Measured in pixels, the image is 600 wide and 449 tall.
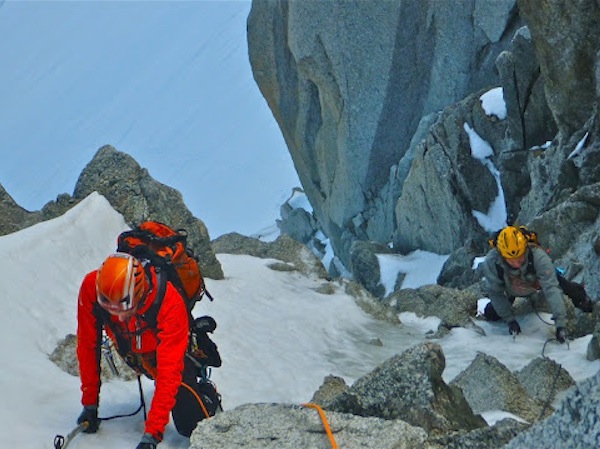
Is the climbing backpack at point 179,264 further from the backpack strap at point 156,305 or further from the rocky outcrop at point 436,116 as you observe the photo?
the rocky outcrop at point 436,116

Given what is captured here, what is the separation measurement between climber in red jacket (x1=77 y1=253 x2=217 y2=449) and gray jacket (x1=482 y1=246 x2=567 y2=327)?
18.6 ft

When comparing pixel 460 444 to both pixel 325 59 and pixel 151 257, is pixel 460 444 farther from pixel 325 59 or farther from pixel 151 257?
pixel 325 59

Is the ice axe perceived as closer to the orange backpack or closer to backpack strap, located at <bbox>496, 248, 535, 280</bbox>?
the orange backpack

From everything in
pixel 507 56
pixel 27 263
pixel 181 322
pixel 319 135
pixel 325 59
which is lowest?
pixel 181 322

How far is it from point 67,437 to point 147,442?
879 millimetres

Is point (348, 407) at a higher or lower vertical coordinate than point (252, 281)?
lower

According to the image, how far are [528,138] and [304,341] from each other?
12.5m

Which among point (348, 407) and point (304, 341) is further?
point (304, 341)

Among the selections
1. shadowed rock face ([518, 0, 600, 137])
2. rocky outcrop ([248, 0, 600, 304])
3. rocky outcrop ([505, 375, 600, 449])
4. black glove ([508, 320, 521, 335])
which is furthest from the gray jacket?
rocky outcrop ([505, 375, 600, 449])

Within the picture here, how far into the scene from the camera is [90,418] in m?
6.17

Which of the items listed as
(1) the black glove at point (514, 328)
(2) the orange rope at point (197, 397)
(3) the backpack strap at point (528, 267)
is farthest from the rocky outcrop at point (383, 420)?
(1) the black glove at point (514, 328)

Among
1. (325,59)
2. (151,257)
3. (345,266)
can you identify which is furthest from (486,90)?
(151,257)

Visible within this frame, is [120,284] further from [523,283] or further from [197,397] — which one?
[523,283]

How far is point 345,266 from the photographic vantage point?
43.1m
